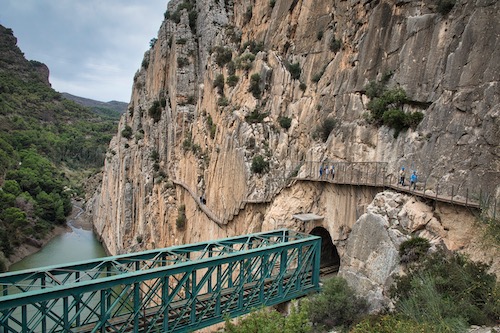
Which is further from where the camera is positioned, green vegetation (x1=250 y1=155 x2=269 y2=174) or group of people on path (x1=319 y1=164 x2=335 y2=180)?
green vegetation (x1=250 y1=155 x2=269 y2=174)

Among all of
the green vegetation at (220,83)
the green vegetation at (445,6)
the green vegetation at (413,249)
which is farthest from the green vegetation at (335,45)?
the green vegetation at (413,249)

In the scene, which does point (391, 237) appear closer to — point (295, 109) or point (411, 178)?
point (411, 178)

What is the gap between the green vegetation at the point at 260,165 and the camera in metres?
24.6

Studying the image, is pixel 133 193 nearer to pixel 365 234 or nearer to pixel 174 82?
pixel 174 82

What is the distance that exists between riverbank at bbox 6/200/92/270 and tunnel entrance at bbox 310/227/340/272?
3938 cm

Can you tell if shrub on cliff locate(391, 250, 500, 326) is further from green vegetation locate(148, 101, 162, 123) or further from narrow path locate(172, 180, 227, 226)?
green vegetation locate(148, 101, 162, 123)

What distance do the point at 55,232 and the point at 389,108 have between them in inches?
2347

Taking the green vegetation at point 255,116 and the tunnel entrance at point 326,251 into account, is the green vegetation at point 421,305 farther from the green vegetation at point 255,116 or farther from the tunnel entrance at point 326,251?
the green vegetation at point 255,116

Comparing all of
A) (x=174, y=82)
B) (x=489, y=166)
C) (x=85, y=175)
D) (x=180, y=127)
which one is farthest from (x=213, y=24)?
(x=85, y=175)

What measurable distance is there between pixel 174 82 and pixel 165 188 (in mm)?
12153

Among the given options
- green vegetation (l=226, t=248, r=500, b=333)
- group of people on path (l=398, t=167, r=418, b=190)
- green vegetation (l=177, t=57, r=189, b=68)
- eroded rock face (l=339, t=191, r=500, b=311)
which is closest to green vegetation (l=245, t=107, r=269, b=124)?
group of people on path (l=398, t=167, r=418, b=190)

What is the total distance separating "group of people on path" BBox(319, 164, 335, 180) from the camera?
19.5m

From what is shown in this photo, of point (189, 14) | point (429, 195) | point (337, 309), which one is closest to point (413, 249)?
point (429, 195)

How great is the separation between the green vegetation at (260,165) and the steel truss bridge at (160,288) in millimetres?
6116
